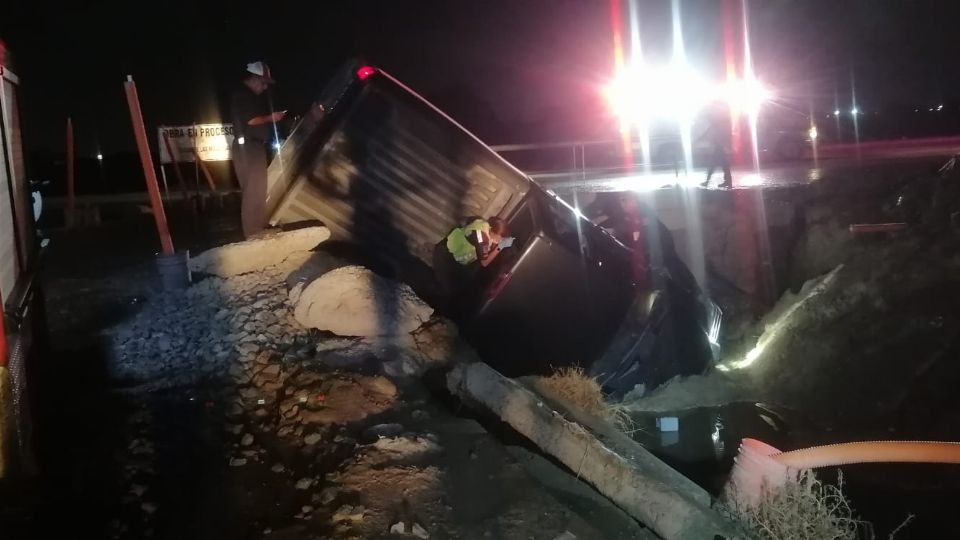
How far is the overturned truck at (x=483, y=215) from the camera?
6293mm

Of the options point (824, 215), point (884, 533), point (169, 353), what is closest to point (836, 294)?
point (824, 215)

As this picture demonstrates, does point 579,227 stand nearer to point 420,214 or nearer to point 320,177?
point 420,214

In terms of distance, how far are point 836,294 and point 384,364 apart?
6.20 meters

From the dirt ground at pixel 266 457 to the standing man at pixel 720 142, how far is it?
878 centimetres

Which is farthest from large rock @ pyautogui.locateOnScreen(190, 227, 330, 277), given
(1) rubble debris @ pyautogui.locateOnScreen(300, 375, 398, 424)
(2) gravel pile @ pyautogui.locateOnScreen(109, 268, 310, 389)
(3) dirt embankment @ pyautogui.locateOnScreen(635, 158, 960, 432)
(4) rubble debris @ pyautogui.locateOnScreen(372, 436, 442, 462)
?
(3) dirt embankment @ pyautogui.locateOnScreen(635, 158, 960, 432)

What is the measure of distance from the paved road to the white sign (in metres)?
6.33

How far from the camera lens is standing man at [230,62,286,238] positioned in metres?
6.33

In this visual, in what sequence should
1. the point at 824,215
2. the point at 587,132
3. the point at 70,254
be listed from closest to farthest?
the point at 70,254, the point at 824,215, the point at 587,132

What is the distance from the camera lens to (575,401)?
5.55 meters

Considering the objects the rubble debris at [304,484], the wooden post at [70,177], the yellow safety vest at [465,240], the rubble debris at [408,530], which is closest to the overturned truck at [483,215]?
the yellow safety vest at [465,240]

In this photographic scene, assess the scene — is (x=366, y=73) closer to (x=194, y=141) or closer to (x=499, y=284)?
(x=499, y=284)

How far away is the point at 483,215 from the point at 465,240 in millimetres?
439

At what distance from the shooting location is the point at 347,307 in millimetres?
5516

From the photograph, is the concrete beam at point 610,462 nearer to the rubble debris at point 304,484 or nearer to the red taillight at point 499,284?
the red taillight at point 499,284
